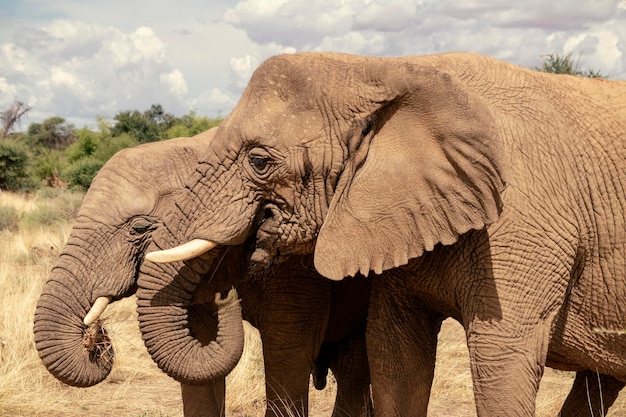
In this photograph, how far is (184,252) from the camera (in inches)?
156

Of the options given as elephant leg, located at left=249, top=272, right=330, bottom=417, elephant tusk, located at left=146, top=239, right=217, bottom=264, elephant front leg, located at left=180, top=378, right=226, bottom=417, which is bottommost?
elephant front leg, located at left=180, top=378, right=226, bottom=417

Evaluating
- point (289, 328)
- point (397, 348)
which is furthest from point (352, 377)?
point (397, 348)

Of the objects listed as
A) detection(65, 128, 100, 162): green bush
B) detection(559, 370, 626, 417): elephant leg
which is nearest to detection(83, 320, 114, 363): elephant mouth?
→ detection(559, 370, 626, 417): elephant leg

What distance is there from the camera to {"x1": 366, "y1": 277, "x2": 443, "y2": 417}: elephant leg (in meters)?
4.64

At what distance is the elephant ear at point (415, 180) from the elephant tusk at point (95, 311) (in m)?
1.42

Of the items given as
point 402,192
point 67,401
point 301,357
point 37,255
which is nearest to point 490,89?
point 402,192

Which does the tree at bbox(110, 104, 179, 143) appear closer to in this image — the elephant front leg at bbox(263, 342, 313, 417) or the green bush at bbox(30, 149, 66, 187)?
the green bush at bbox(30, 149, 66, 187)

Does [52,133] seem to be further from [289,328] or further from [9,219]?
[289,328]

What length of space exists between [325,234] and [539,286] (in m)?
0.99

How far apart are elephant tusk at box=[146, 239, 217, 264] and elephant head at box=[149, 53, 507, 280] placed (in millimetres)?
12

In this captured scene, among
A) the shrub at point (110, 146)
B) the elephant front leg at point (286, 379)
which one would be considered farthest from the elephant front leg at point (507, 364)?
the shrub at point (110, 146)

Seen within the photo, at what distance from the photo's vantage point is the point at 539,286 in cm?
402

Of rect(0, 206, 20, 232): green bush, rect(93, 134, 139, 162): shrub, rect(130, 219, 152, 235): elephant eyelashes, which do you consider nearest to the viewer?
rect(130, 219, 152, 235): elephant eyelashes

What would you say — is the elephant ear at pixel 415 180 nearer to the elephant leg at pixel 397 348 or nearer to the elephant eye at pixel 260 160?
the elephant eye at pixel 260 160
